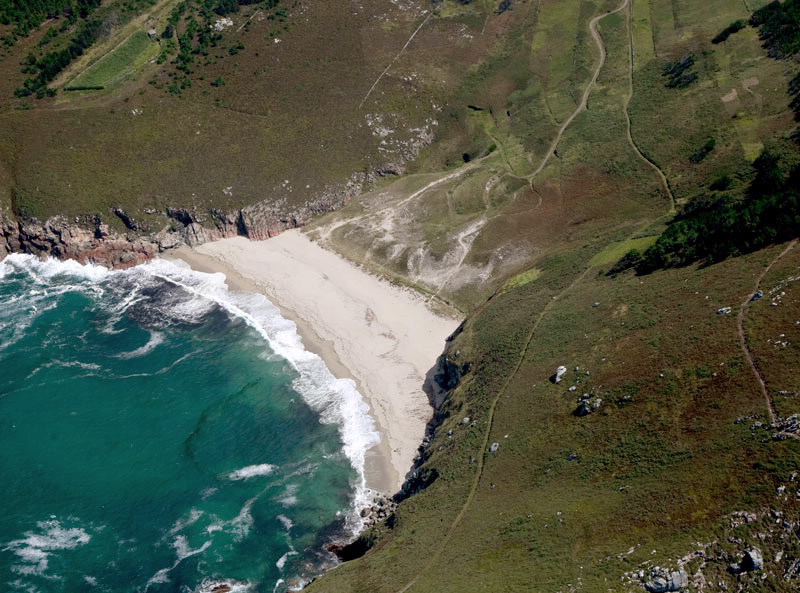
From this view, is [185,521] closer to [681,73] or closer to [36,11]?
[681,73]

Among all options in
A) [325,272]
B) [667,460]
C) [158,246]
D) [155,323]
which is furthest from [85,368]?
[667,460]

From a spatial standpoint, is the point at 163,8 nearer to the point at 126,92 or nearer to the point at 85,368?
the point at 126,92

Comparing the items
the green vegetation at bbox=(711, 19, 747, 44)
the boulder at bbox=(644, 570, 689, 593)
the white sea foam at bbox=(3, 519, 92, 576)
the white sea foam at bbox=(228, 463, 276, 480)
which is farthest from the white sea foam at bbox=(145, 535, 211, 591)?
the green vegetation at bbox=(711, 19, 747, 44)

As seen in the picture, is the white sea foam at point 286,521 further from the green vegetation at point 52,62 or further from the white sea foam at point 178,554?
the green vegetation at point 52,62

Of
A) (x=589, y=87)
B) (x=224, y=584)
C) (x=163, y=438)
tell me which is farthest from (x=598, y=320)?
(x=589, y=87)

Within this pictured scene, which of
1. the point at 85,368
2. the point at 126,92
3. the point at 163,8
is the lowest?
the point at 85,368

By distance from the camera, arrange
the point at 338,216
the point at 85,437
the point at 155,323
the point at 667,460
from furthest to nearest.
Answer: the point at 338,216, the point at 155,323, the point at 85,437, the point at 667,460

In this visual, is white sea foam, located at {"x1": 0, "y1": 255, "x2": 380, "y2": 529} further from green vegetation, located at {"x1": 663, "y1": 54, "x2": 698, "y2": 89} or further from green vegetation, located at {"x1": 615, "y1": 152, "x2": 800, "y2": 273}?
green vegetation, located at {"x1": 663, "y1": 54, "x2": 698, "y2": 89}
